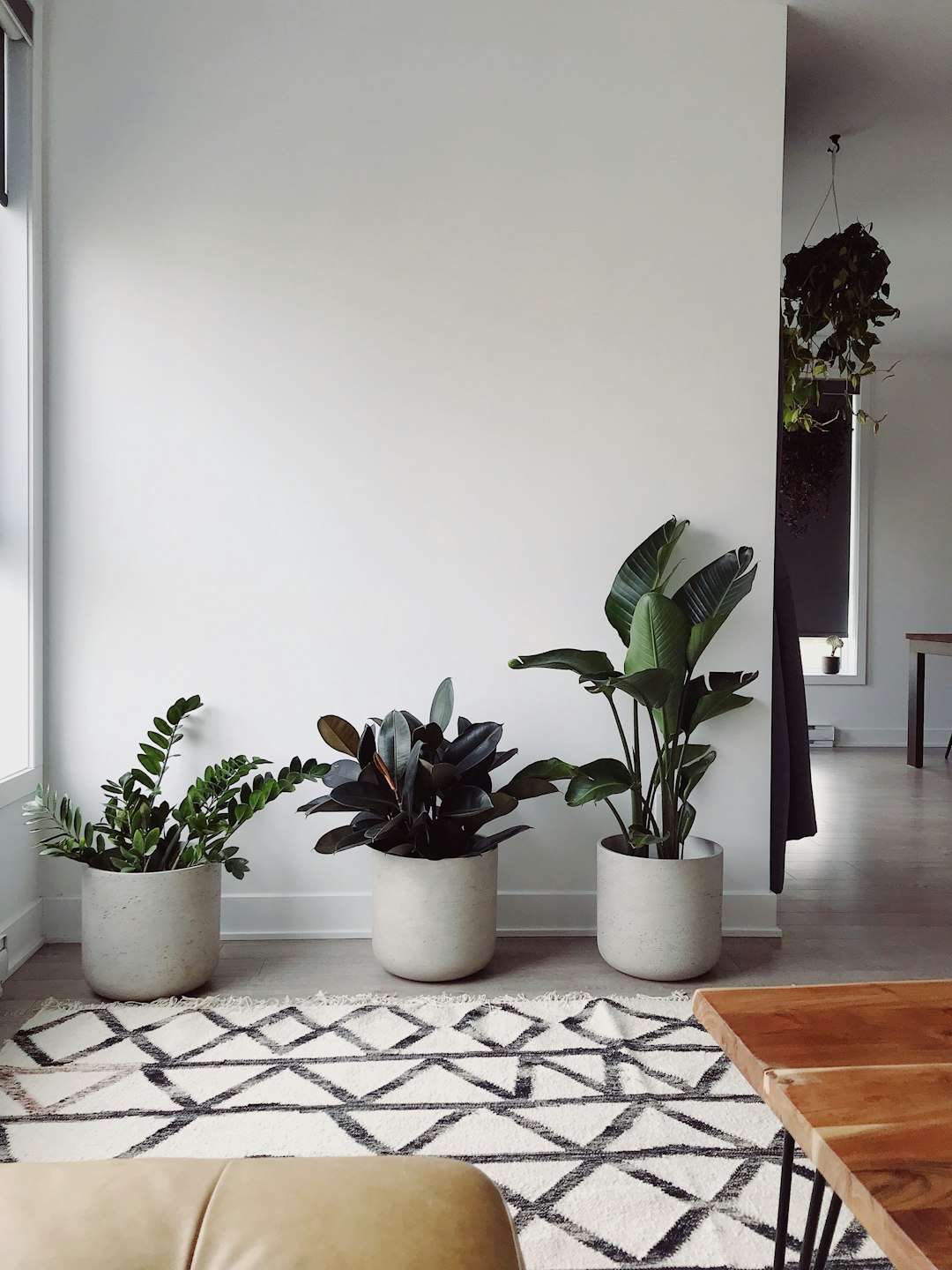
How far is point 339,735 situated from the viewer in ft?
8.18

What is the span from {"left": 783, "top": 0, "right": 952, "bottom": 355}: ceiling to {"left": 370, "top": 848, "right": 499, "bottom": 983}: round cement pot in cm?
266

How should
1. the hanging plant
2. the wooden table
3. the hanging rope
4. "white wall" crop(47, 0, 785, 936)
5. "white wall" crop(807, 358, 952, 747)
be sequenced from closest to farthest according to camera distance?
1. "white wall" crop(47, 0, 785, 936)
2. the hanging plant
3. the hanging rope
4. the wooden table
5. "white wall" crop(807, 358, 952, 747)

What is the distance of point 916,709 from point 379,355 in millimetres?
4573

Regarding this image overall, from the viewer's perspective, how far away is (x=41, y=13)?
2.64 metres

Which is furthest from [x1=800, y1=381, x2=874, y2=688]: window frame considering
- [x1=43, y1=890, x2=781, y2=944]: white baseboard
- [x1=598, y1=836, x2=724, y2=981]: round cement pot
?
[x1=598, y1=836, x2=724, y2=981]: round cement pot

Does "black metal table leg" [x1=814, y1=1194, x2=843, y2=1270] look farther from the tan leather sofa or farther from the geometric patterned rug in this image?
the tan leather sofa

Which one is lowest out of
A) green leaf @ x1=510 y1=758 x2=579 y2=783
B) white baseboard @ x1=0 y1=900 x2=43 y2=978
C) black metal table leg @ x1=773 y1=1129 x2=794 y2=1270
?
white baseboard @ x1=0 y1=900 x2=43 y2=978

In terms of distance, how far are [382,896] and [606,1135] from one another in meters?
0.90

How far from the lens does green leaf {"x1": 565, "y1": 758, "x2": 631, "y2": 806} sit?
2.43 meters

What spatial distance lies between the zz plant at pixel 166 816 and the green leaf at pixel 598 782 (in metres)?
0.65

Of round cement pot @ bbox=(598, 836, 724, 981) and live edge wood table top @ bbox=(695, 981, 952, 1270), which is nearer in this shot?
live edge wood table top @ bbox=(695, 981, 952, 1270)

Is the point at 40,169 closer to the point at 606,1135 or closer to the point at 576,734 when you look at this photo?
the point at 576,734

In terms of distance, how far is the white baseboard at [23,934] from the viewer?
252 cm

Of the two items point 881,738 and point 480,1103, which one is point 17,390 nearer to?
point 480,1103
